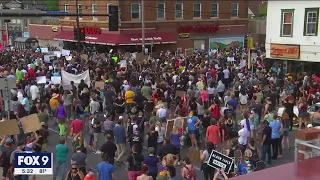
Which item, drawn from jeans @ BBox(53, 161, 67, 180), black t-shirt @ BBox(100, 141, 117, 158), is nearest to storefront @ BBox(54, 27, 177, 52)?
jeans @ BBox(53, 161, 67, 180)

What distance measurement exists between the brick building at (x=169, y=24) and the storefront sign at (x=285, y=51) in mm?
15130

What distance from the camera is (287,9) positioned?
93.2 feet

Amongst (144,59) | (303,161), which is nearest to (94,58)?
(144,59)

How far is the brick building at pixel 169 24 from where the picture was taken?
140 feet

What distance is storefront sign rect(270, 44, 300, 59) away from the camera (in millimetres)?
28000

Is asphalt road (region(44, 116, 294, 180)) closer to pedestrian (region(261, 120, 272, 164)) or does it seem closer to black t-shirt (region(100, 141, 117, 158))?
pedestrian (region(261, 120, 272, 164))

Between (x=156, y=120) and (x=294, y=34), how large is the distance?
16.7 m

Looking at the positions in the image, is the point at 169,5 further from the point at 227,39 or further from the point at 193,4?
the point at 227,39

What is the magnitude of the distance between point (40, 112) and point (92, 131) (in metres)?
2.35

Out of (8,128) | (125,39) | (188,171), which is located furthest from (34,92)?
(125,39)

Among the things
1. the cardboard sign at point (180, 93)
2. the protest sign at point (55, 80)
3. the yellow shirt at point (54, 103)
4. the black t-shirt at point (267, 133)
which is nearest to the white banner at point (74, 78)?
the protest sign at point (55, 80)

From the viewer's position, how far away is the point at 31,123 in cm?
1341

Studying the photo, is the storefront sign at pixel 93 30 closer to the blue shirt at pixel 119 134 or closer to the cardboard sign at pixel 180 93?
the cardboard sign at pixel 180 93

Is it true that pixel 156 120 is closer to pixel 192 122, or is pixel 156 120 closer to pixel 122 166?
pixel 192 122
